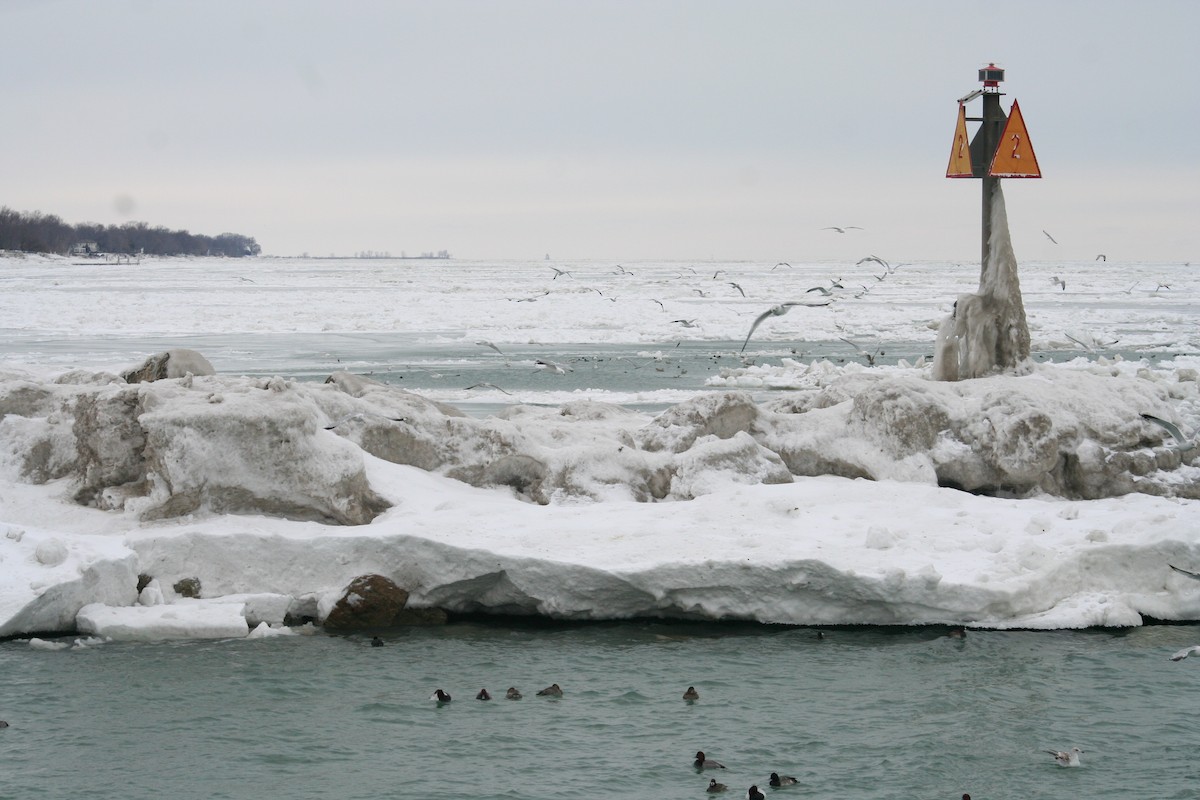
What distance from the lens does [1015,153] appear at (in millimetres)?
13562

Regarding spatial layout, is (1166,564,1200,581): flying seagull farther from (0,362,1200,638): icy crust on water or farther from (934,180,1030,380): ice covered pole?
(934,180,1030,380): ice covered pole

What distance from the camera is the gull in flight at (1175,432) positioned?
1141 centimetres

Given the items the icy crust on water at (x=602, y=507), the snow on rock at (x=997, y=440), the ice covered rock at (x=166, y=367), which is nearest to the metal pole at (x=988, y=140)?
the snow on rock at (x=997, y=440)

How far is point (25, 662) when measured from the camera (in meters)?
8.69

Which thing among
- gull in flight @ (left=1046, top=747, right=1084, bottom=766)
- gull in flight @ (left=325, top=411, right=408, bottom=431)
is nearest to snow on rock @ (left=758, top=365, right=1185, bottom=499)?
gull in flight @ (left=325, top=411, right=408, bottom=431)

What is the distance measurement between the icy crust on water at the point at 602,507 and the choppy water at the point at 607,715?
327mm

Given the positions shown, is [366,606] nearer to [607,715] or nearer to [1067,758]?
[607,715]

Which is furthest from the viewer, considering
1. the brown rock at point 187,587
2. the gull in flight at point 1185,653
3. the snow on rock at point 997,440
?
the snow on rock at point 997,440

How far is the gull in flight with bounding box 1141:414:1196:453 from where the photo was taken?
1141 centimetres

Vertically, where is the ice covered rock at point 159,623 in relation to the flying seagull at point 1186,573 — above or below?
below

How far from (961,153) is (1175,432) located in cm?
413

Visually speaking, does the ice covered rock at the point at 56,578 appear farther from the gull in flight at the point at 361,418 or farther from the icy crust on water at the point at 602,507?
the gull in flight at the point at 361,418

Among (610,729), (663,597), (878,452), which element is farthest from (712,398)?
(610,729)

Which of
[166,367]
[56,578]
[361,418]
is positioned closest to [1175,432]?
[361,418]
